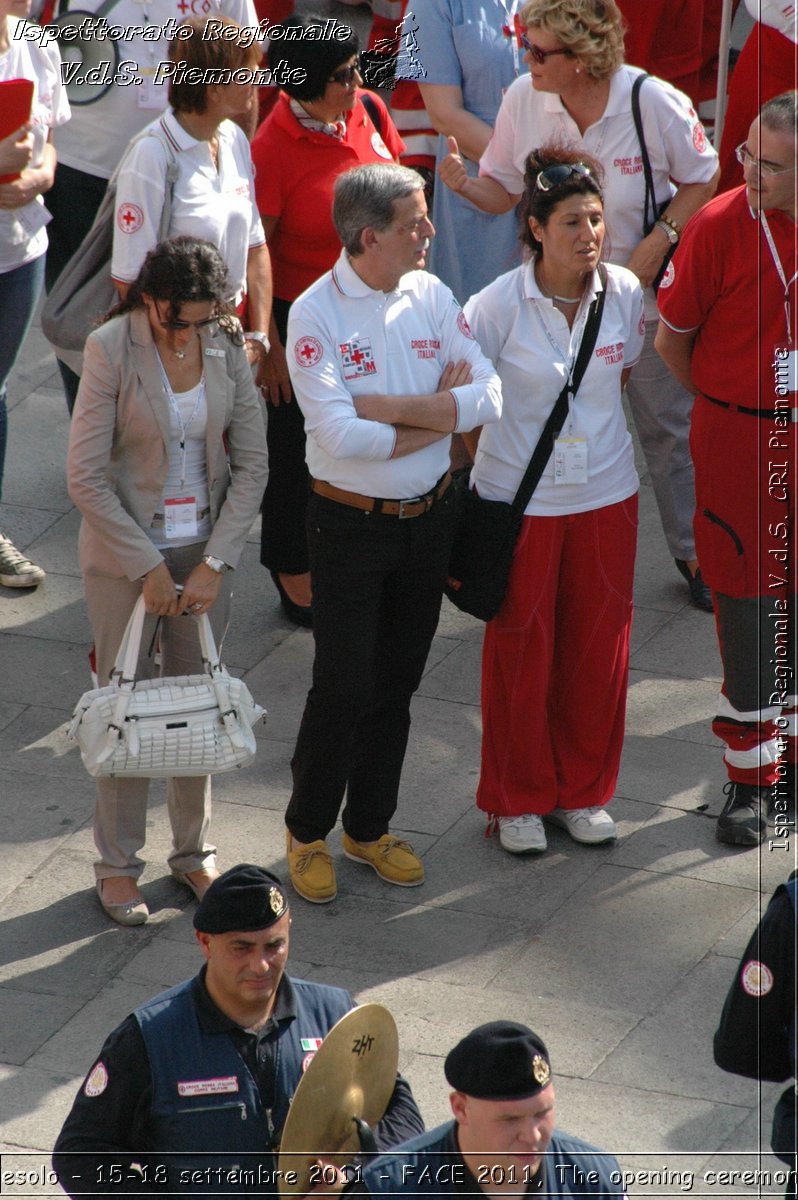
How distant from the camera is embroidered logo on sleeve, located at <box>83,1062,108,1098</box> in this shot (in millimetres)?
3453

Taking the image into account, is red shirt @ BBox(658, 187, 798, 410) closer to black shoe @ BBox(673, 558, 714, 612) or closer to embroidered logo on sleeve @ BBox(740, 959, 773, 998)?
black shoe @ BBox(673, 558, 714, 612)

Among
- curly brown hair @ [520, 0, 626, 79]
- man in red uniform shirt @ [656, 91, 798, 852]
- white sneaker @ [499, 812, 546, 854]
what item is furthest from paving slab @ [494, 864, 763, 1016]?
curly brown hair @ [520, 0, 626, 79]

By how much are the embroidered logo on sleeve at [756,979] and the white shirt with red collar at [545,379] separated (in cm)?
218

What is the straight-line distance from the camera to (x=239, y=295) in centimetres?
597

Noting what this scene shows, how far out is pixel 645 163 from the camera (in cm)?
605

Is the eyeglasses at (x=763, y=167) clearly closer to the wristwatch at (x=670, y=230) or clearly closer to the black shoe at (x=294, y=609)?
the wristwatch at (x=670, y=230)

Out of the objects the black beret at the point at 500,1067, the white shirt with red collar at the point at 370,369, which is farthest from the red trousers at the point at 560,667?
the black beret at the point at 500,1067

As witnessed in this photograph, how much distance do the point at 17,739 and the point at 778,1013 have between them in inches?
137

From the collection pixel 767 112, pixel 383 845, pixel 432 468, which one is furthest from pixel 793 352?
pixel 383 845

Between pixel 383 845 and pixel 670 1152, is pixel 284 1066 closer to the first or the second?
pixel 670 1152

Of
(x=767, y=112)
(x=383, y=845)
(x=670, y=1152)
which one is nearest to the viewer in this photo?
(x=670, y=1152)

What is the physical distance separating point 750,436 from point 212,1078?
2.76 meters

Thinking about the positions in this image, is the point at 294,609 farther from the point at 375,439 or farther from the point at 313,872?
the point at 375,439

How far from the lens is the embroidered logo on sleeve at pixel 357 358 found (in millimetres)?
4910
